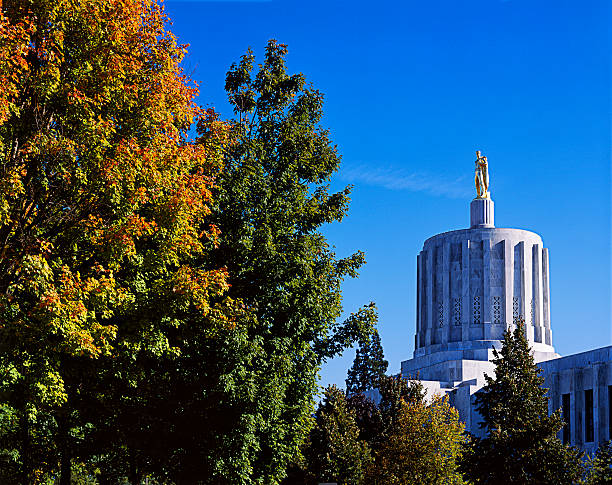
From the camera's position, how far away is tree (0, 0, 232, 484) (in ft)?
57.9

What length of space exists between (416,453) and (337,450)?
4.28 metres

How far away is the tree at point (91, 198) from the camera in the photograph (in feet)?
57.9

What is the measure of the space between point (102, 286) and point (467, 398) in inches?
2015

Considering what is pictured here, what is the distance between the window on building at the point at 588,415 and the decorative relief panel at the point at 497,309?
26.0 metres

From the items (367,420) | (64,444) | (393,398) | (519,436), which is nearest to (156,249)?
(64,444)

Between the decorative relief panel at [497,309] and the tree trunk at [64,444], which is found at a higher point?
the decorative relief panel at [497,309]

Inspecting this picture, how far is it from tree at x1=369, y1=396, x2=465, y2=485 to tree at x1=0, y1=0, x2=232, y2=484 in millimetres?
20430

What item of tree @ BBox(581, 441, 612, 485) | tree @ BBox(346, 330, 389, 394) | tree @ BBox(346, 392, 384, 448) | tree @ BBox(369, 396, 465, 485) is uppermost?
tree @ BBox(346, 330, 389, 394)

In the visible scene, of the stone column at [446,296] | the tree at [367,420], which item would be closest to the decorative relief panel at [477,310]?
the stone column at [446,296]

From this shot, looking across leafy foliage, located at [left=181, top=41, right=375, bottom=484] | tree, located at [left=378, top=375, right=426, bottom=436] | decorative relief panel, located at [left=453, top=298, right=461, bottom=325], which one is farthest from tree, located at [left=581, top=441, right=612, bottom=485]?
decorative relief panel, located at [left=453, top=298, right=461, bottom=325]

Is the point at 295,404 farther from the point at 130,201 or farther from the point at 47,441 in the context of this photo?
the point at 47,441

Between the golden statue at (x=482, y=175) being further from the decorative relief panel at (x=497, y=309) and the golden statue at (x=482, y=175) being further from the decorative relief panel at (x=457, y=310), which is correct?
the decorative relief panel at (x=457, y=310)

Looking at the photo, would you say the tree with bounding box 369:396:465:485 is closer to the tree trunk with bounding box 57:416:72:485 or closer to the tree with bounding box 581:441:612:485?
the tree with bounding box 581:441:612:485

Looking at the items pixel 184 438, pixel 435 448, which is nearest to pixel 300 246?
pixel 184 438
